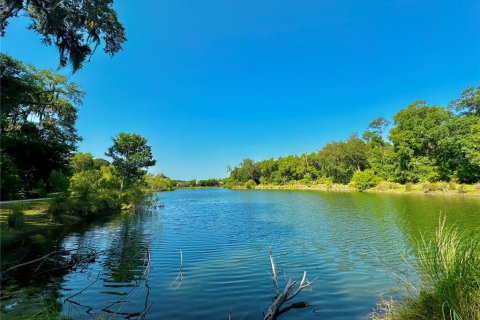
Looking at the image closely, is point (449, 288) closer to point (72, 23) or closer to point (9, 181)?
point (72, 23)

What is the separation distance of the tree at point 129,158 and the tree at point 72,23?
29397 millimetres

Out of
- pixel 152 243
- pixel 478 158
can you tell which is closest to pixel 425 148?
pixel 478 158

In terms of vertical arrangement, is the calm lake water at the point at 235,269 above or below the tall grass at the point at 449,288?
below

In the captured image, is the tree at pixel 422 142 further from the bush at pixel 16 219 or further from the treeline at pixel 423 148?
the bush at pixel 16 219

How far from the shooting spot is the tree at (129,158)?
136ft

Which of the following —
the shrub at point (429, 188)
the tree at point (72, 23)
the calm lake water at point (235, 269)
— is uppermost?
the tree at point (72, 23)

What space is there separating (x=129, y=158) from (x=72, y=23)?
32.1 m

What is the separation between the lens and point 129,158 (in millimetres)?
42188

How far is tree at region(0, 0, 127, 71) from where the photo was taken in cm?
1111

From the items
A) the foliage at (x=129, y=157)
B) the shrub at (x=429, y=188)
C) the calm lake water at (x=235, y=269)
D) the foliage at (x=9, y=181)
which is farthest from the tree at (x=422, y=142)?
the foliage at (x=9, y=181)

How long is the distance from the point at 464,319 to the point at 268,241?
12.3 metres

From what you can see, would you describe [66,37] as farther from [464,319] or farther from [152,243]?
[464,319]

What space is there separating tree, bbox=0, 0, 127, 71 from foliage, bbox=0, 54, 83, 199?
45.5 feet

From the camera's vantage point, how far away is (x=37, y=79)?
2883 centimetres
